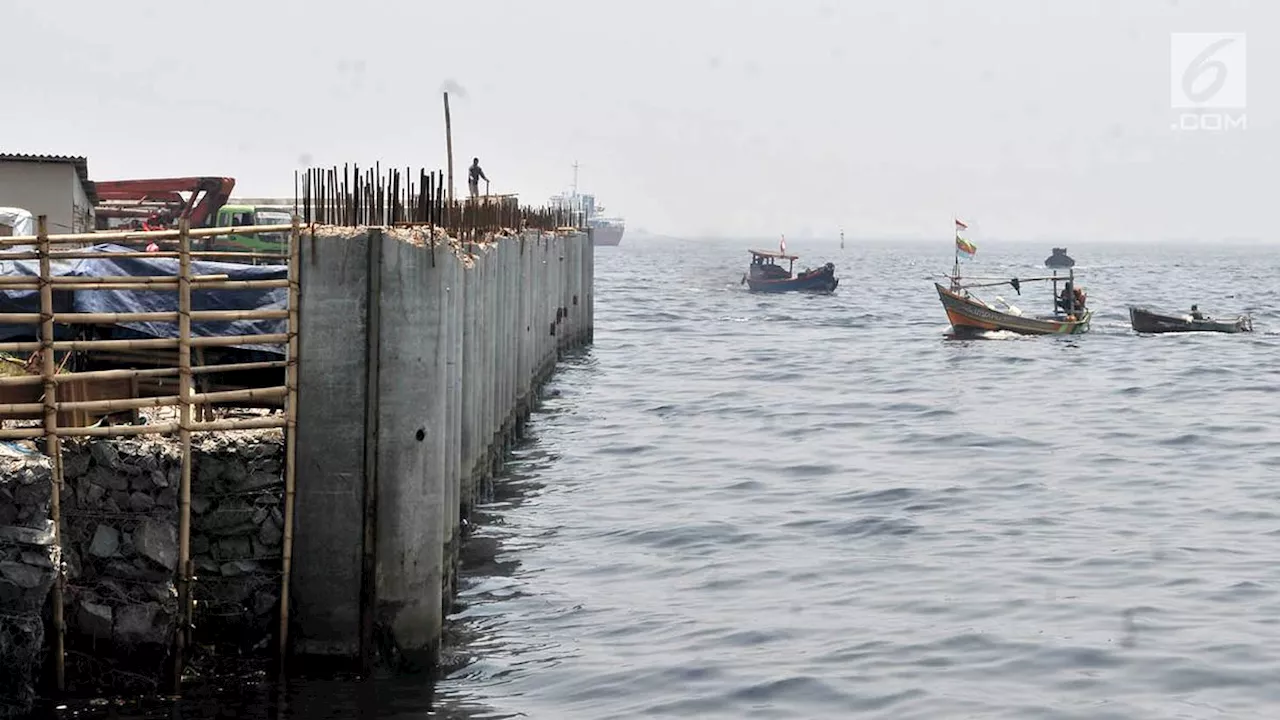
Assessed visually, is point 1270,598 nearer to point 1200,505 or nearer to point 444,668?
point 1200,505

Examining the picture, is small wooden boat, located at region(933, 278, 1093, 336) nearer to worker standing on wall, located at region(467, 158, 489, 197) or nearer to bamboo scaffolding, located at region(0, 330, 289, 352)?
worker standing on wall, located at region(467, 158, 489, 197)

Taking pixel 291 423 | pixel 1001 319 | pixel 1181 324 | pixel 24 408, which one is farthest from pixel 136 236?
pixel 1181 324

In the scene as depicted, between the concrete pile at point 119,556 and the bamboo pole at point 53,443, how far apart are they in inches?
3.2

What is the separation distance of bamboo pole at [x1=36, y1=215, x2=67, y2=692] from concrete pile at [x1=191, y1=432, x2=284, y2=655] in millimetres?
934

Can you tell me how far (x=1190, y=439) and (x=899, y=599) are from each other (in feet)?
48.4

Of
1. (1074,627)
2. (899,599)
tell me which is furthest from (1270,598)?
(899,599)

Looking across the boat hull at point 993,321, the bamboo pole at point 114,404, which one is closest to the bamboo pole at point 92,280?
the bamboo pole at point 114,404

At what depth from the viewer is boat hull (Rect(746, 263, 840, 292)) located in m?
79.6

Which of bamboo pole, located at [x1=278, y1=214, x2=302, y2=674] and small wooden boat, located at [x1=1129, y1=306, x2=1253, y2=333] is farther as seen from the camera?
small wooden boat, located at [x1=1129, y1=306, x2=1253, y2=333]

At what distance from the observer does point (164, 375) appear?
1123 cm

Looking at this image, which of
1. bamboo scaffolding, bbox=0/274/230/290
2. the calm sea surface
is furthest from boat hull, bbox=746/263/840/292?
bamboo scaffolding, bbox=0/274/230/290

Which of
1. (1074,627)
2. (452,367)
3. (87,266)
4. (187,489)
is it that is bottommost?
(1074,627)

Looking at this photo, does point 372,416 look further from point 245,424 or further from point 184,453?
point 184,453

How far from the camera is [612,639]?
14.3 metres
